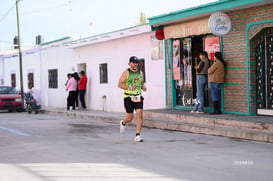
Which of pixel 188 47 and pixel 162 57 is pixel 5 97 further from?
pixel 188 47

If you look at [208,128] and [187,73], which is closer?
[208,128]

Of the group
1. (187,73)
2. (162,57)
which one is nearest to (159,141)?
(187,73)

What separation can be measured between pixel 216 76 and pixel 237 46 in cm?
103

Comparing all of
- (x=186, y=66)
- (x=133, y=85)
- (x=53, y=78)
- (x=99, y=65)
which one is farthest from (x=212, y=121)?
(x=53, y=78)

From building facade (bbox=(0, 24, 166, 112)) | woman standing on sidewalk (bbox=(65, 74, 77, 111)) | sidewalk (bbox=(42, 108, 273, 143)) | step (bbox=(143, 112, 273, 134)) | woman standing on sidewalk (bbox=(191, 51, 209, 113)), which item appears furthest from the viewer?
woman standing on sidewalk (bbox=(65, 74, 77, 111))

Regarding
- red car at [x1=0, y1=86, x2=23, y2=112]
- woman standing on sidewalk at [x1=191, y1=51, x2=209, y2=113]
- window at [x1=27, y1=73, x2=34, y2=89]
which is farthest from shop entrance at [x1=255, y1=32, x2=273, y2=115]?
window at [x1=27, y1=73, x2=34, y2=89]

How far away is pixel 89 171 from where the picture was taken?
6.76m

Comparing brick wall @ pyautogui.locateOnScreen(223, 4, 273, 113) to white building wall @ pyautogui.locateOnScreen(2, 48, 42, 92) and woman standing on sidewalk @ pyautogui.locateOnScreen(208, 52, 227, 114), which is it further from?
white building wall @ pyautogui.locateOnScreen(2, 48, 42, 92)

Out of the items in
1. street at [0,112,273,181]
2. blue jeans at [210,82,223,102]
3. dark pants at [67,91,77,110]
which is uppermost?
blue jeans at [210,82,223,102]

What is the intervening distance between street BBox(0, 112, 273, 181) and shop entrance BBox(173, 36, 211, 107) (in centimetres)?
415

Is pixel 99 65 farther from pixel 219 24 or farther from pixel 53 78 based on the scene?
pixel 219 24

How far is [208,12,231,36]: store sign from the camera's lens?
1291 cm

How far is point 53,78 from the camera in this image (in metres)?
28.2

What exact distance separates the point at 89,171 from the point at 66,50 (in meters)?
20.0
